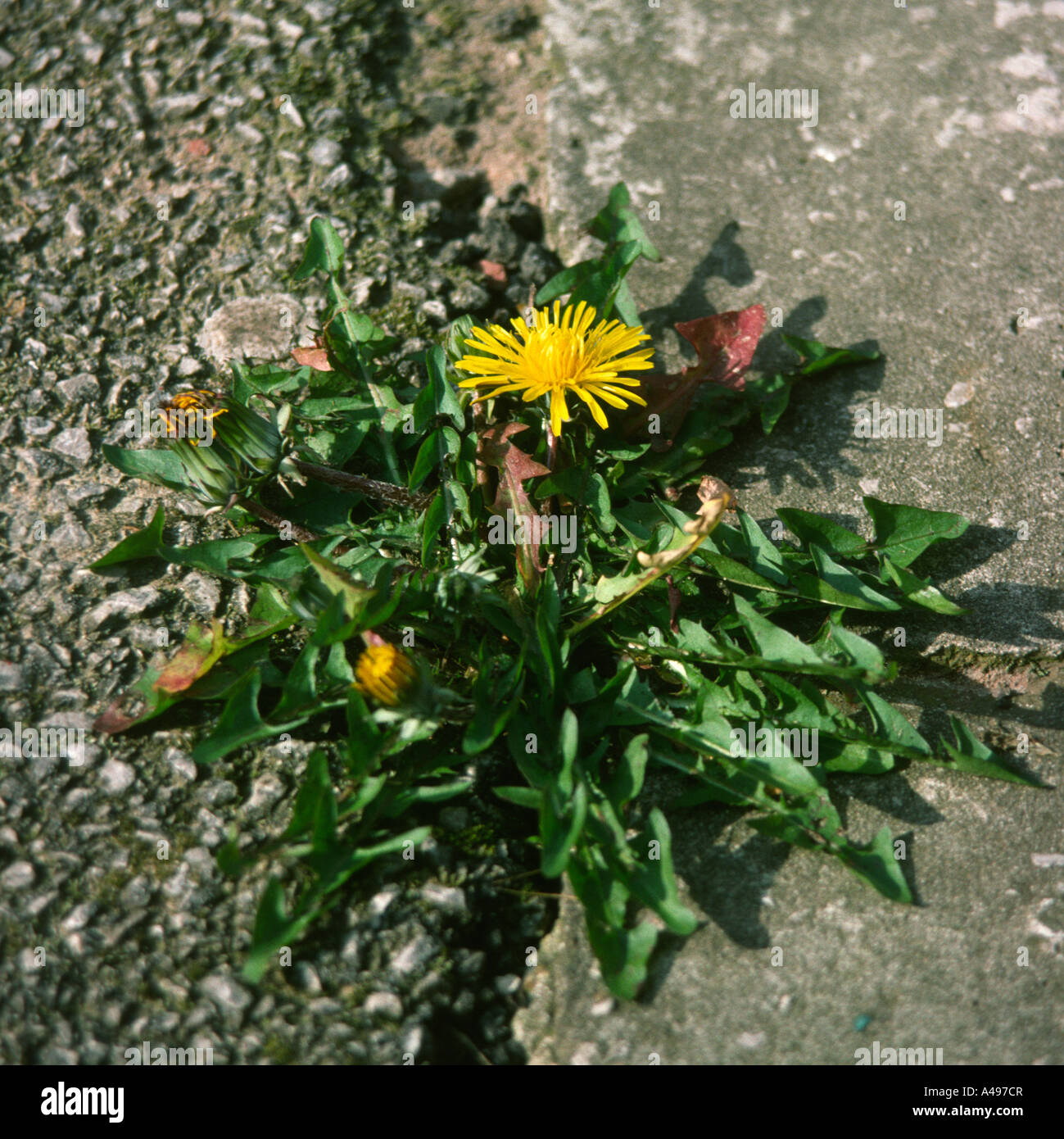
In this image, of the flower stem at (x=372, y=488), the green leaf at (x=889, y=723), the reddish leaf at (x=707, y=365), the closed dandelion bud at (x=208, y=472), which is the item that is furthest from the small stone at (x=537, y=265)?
the green leaf at (x=889, y=723)

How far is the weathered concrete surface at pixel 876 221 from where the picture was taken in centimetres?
234

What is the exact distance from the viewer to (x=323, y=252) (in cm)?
244

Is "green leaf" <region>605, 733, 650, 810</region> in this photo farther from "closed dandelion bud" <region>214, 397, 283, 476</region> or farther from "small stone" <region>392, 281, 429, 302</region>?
"small stone" <region>392, 281, 429, 302</region>

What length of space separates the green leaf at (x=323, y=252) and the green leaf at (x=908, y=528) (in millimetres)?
1388

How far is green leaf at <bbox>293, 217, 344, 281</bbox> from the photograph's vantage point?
7.95 ft

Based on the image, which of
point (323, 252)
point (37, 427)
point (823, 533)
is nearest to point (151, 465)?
point (37, 427)

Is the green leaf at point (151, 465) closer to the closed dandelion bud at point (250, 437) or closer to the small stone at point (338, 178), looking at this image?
the closed dandelion bud at point (250, 437)

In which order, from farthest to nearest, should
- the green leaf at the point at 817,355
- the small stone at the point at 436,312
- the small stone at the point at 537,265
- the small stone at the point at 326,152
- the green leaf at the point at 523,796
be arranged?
the small stone at the point at 326,152 → the small stone at the point at 537,265 → the small stone at the point at 436,312 → the green leaf at the point at 817,355 → the green leaf at the point at 523,796

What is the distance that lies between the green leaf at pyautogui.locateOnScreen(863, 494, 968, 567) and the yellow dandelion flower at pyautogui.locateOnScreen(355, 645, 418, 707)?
3.48ft

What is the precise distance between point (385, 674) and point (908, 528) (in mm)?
1189

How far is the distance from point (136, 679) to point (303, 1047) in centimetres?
82

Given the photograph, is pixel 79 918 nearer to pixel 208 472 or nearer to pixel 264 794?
pixel 264 794

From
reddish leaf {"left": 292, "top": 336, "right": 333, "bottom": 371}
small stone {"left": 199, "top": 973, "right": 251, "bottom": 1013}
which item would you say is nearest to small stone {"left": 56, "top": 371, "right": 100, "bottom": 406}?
reddish leaf {"left": 292, "top": 336, "right": 333, "bottom": 371}
